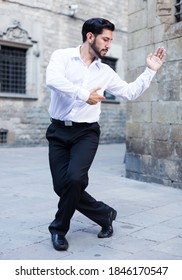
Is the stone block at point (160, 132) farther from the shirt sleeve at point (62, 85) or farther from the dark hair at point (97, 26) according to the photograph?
the shirt sleeve at point (62, 85)

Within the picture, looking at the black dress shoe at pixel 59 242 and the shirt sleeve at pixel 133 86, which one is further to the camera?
the shirt sleeve at pixel 133 86

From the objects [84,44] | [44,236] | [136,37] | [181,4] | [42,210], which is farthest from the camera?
[136,37]

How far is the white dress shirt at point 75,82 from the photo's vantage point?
3.32 metres

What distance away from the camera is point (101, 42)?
3.52 m

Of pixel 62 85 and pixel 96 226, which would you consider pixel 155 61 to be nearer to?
pixel 62 85

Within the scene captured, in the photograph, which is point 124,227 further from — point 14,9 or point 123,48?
point 123,48

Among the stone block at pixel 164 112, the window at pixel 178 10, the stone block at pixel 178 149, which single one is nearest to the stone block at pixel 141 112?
the stone block at pixel 164 112

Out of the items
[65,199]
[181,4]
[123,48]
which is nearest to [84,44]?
[65,199]

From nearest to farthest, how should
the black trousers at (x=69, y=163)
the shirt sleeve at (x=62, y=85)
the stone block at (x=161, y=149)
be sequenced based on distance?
the shirt sleeve at (x=62, y=85) → the black trousers at (x=69, y=163) → the stone block at (x=161, y=149)

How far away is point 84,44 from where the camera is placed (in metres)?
3.63

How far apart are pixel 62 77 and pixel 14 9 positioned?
39.4 ft

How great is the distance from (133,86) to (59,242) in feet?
4.65

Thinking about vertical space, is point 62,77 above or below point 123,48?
below

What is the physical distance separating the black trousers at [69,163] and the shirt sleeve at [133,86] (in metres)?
0.40
